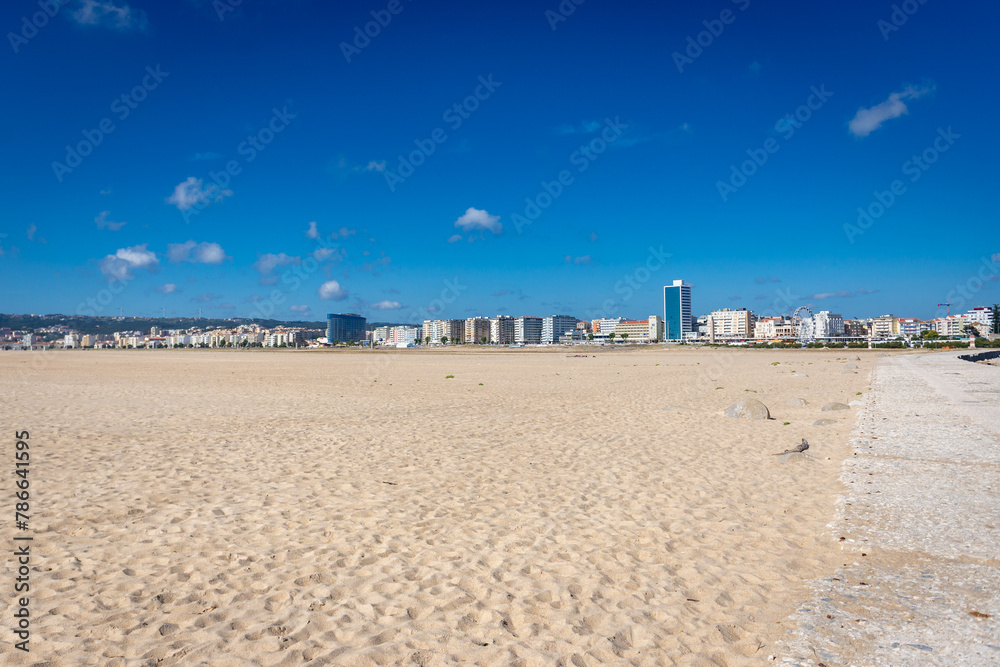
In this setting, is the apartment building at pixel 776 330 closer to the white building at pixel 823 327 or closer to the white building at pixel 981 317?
the white building at pixel 823 327

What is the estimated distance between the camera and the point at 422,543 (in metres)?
5.70

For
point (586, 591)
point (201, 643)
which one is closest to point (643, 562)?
point (586, 591)

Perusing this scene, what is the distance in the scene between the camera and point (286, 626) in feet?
13.3

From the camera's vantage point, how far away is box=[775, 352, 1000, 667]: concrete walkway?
3637 millimetres

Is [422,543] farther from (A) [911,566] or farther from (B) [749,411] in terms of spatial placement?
(B) [749,411]

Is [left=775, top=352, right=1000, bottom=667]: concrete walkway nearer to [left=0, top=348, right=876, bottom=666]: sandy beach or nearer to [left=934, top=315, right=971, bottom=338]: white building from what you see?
[left=0, top=348, right=876, bottom=666]: sandy beach

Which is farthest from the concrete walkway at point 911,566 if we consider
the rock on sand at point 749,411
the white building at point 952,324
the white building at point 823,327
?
the white building at point 952,324

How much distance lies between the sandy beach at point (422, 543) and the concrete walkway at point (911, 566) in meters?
0.26

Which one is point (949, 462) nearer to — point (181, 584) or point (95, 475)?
point (181, 584)

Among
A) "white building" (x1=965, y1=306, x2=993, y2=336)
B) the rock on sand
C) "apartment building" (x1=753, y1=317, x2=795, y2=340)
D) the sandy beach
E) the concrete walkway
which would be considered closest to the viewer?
the concrete walkway

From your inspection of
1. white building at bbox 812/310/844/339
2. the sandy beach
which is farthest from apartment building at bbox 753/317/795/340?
the sandy beach

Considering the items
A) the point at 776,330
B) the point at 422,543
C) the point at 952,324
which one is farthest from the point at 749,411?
the point at 952,324

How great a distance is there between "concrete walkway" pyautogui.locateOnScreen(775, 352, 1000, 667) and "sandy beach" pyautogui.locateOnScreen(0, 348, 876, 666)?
261mm

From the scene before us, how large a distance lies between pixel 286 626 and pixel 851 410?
16793 mm
